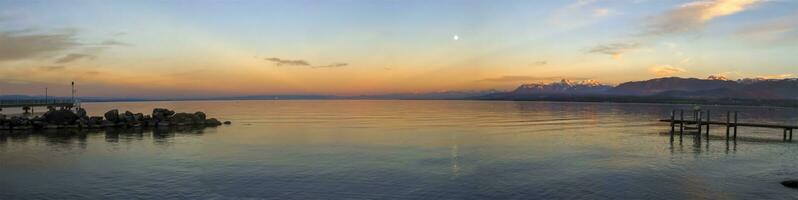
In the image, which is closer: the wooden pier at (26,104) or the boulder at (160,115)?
the boulder at (160,115)

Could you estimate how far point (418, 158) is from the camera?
111 ft

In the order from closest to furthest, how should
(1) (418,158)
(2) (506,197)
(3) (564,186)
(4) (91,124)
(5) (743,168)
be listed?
→ (2) (506,197)
(3) (564,186)
(5) (743,168)
(1) (418,158)
(4) (91,124)

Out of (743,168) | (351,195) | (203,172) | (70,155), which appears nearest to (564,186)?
(351,195)

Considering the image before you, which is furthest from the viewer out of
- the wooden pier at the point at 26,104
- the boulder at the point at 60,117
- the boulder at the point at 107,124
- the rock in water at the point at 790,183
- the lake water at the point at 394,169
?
the wooden pier at the point at 26,104

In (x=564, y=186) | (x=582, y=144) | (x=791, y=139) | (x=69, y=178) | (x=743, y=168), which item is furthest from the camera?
(x=791, y=139)

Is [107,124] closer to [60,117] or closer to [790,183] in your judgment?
[60,117]

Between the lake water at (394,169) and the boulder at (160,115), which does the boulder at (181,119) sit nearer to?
the boulder at (160,115)

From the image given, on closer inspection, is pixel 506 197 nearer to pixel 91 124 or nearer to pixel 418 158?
pixel 418 158

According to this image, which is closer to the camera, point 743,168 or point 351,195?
point 351,195

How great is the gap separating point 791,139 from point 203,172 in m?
50.5

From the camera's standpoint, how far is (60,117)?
61.9 m

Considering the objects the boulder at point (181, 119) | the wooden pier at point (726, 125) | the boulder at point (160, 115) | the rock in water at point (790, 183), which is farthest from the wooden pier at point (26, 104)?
the rock in water at point (790, 183)

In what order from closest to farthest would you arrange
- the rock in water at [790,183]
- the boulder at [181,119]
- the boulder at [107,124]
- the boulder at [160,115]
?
the rock in water at [790,183], the boulder at [107,124], the boulder at [160,115], the boulder at [181,119]

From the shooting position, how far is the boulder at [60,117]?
201ft
